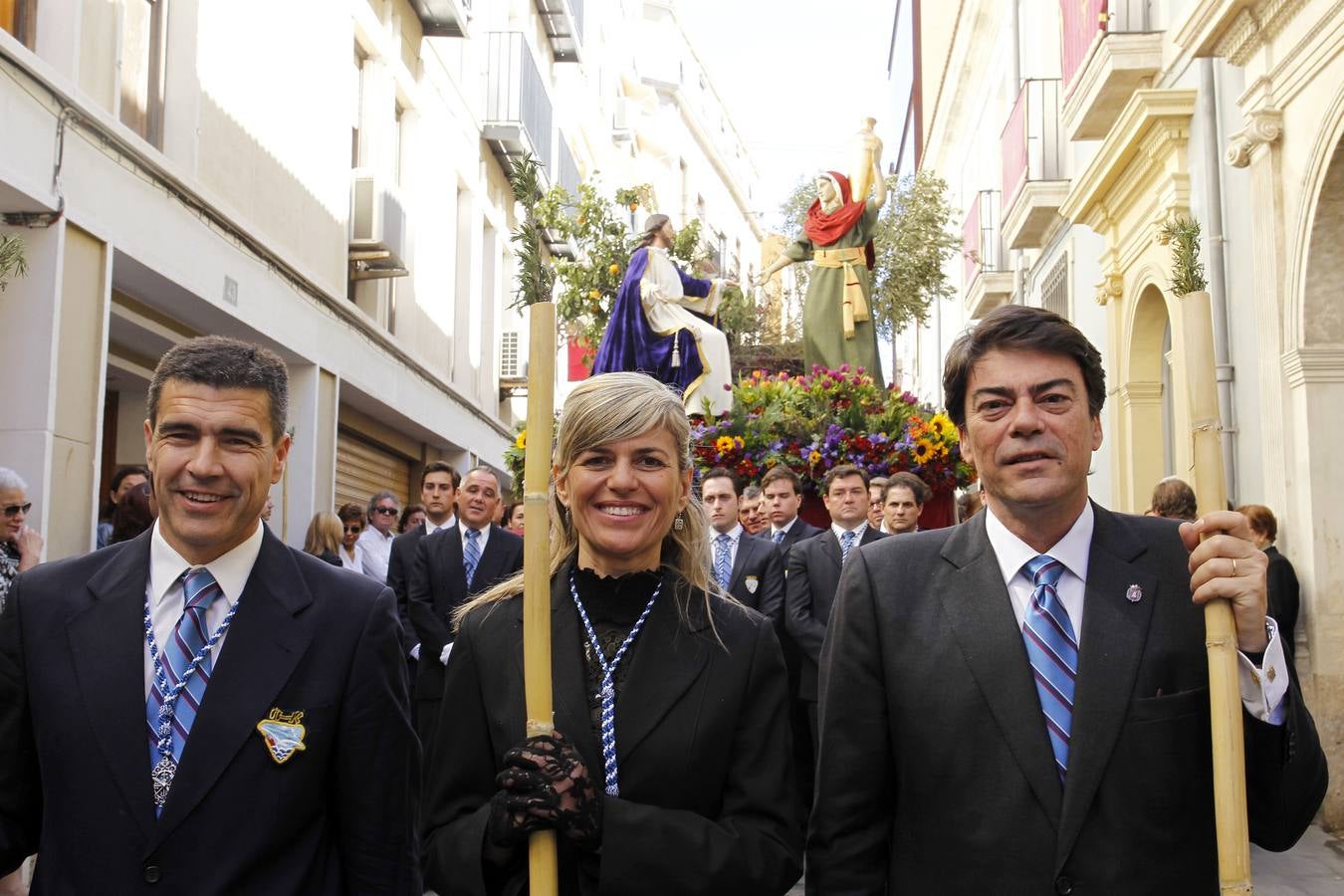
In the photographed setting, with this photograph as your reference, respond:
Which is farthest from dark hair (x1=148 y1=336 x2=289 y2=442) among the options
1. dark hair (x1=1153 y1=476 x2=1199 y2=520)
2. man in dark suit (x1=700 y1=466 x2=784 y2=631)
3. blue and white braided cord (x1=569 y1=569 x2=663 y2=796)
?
dark hair (x1=1153 y1=476 x2=1199 y2=520)

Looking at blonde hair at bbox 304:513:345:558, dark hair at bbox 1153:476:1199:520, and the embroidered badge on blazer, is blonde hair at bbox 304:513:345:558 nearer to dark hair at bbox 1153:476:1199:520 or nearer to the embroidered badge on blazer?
dark hair at bbox 1153:476:1199:520

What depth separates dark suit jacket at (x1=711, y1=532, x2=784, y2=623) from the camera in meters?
7.61

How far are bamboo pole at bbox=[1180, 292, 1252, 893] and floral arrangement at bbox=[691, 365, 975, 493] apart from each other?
25.4ft

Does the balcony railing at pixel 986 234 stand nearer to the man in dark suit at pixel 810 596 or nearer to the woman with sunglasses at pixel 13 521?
the man in dark suit at pixel 810 596

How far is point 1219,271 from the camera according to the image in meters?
10.4

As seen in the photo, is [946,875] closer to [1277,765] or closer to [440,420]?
[1277,765]

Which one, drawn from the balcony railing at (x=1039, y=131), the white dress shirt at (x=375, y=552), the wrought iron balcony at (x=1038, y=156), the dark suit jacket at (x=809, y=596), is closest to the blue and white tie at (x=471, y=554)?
the dark suit jacket at (x=809, y=596)

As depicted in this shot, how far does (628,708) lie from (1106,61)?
11358 mm

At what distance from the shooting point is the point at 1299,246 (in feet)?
29.1

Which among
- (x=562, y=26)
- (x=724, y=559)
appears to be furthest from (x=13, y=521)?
(x=562, y=26)

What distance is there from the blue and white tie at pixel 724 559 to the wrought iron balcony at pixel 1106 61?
6.98 meters

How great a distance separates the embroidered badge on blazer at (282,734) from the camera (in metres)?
2.60

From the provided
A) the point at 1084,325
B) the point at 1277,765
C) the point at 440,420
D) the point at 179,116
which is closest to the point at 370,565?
the point at 179,116

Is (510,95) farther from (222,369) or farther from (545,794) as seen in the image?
(545,794)
